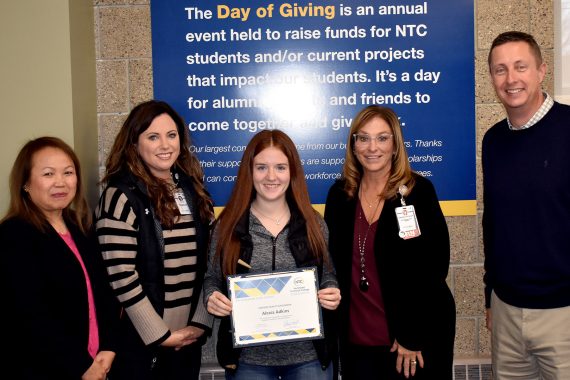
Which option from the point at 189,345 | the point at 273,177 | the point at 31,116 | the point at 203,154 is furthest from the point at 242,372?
the point at 31,116

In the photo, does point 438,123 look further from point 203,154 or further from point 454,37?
point 203,154

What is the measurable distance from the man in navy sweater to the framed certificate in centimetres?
91

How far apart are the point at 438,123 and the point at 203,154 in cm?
146

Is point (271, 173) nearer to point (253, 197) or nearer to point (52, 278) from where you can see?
point (253, 197)

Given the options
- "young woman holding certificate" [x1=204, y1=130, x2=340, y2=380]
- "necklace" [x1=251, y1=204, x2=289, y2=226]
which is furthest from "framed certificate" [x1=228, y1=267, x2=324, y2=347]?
"necklace" [x1=251, y1=204, x2=289, y2=226]

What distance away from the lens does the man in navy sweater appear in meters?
2.37

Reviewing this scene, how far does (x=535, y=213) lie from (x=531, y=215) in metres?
0.02

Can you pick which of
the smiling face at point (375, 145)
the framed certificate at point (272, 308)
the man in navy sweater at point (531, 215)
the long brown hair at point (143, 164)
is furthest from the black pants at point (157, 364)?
the man in navy sweater at point (531, 215)

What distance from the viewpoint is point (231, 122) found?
3.46 metres

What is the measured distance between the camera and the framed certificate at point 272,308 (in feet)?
7.41

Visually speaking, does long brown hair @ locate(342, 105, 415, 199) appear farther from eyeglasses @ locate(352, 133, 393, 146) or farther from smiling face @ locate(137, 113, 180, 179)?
smiling face @ locate(137, 113, 180, 179)

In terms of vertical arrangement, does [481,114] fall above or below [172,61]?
below

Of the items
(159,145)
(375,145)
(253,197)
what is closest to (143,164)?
(159,145)

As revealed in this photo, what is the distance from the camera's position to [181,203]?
8.64 feet
